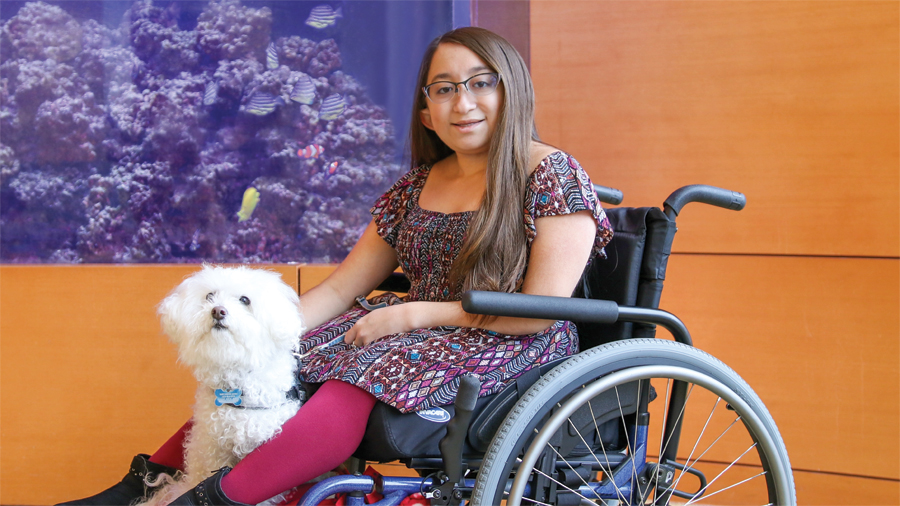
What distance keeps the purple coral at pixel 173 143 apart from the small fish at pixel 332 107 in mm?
17

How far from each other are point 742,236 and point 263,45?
172cm

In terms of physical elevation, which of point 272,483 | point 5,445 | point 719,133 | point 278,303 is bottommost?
point 5,445

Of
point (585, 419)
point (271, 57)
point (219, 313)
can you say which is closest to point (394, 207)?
point (219, 313)

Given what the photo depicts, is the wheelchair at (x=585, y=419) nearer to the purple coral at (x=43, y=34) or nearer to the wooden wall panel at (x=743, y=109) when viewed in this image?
the wooden wall panel at (x=743, y=109)

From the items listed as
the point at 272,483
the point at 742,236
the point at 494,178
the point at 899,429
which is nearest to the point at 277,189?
the point at 494,178

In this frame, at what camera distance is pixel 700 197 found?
1328 millimetres

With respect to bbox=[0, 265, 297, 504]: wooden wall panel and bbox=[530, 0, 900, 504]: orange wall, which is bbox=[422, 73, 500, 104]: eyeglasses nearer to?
bbox=[530, 0, 900, 504]: orange wall

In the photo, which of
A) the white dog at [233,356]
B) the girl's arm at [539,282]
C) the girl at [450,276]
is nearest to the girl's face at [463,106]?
the girl at [450,276]

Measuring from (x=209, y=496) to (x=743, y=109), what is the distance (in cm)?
182

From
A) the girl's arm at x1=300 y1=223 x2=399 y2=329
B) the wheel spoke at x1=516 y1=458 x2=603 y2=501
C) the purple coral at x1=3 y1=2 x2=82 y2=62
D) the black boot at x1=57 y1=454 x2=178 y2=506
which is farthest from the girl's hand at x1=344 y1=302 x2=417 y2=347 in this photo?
the purple coral at x1=3 y1=2 x2=82 y2=62

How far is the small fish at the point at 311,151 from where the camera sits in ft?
7.37

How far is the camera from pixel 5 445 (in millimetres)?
2131

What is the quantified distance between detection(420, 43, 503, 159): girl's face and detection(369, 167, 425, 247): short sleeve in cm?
20

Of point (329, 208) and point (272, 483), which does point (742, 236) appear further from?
point (272, 483)
